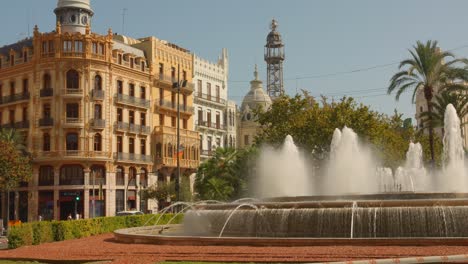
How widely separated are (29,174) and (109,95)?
1222 centimetres

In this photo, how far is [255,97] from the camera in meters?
100

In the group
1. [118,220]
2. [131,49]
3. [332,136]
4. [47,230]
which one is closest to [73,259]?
[47,230]

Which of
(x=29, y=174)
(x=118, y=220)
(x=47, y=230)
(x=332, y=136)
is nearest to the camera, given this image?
(x=47, y=230)

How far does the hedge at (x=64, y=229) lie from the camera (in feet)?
76.9

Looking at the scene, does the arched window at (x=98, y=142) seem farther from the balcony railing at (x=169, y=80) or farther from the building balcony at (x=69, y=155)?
the balcony railing at (x=169, y=80)

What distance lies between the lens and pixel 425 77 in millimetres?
41812

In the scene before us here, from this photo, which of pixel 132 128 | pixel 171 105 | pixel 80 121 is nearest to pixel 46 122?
pixel 80 121

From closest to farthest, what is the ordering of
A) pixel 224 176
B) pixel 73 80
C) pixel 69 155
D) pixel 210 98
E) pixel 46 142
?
pixel 224 176
pixel 69 155
pixel 46 142
pixel 73 80
pixel 210 98

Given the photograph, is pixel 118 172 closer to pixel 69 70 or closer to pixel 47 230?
pixel 69 70

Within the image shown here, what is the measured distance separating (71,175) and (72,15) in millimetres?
17400

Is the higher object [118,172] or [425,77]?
[425,77]

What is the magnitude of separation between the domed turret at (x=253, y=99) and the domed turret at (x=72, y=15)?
126ft

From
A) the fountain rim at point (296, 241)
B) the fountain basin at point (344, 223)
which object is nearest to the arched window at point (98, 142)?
the fountain basin at point (344, 223)

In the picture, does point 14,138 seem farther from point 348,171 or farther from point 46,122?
point 348,171
